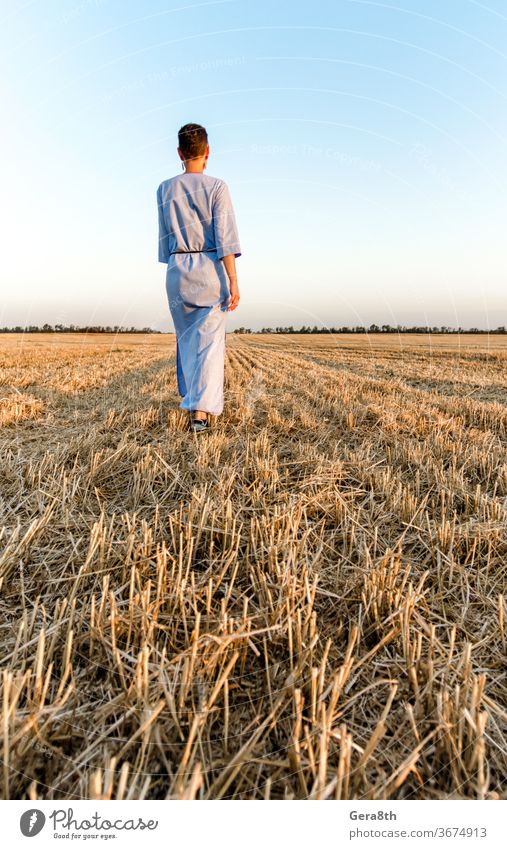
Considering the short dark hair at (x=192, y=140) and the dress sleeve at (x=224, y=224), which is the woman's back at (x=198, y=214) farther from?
the short dark hair at (x=192, y=140)

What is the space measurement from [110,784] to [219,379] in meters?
3.23

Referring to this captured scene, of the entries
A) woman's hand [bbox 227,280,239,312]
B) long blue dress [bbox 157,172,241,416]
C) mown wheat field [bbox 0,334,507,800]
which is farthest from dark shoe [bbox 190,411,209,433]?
woman's hand [bbox 227,280,239,312]

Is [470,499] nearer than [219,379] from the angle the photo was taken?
Yes

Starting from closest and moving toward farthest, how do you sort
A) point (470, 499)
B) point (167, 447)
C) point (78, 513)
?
point (78, 513) → point (470, 499) → point (167, 447)

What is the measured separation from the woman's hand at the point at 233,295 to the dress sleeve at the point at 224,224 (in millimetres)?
257

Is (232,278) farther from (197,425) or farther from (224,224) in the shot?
(197,425)

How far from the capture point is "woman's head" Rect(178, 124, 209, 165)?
131 inches

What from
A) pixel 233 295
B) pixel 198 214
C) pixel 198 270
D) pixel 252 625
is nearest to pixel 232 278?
pixel 233 295

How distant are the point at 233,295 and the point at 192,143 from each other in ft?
4.18

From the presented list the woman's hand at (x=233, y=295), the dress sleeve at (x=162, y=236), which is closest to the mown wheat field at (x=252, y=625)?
the woman's hand at (x=233, y=295)

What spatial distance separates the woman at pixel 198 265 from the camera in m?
3.43

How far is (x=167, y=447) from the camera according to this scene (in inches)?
123

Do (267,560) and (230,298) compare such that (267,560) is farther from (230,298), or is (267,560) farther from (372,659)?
(230,298)

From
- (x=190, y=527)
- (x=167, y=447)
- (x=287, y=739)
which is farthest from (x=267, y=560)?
(x=167, y=447)
